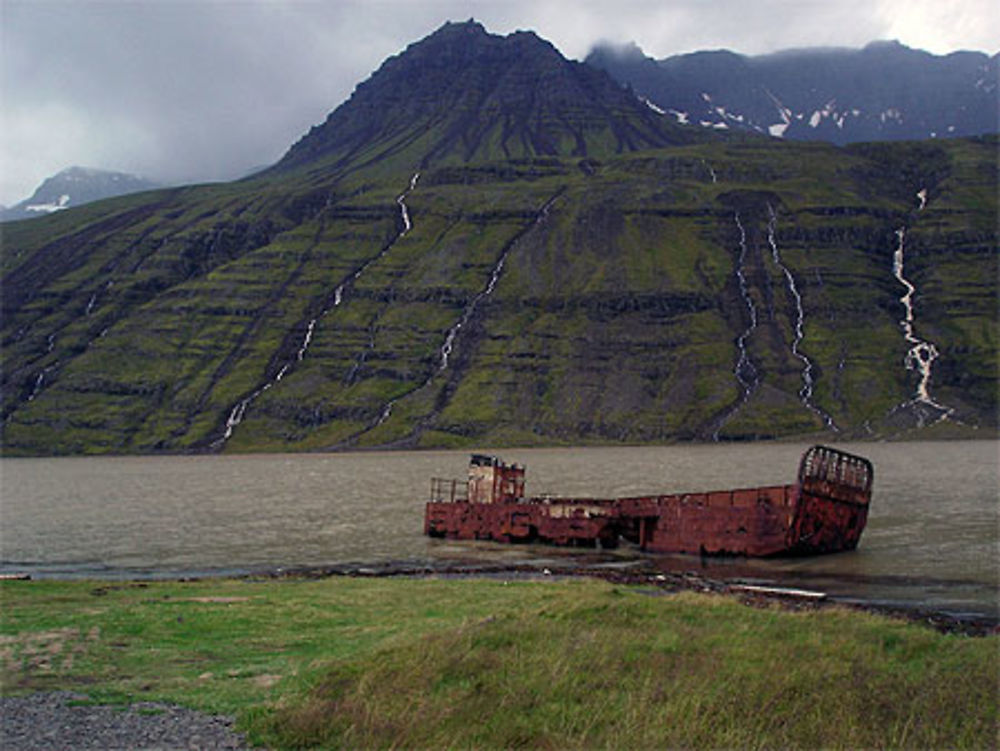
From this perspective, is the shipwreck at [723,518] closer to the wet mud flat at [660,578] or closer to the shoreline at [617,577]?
the wet mud flat at [660,578]

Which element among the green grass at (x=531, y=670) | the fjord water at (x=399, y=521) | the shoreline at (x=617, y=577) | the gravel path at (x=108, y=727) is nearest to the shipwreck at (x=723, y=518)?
the fjord water at (x=399, y=521)

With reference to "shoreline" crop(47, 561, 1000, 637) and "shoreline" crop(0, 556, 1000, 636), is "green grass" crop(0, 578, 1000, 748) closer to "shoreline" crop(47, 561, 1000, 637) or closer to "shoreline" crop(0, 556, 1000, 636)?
"shoreline" crop(47, 561, 1000, 637)

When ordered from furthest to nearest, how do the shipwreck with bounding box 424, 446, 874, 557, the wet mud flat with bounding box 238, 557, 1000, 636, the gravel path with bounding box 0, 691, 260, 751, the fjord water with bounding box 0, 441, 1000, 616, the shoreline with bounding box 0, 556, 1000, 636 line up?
1. the shipwreck with bounding box 424, 446, 874, 557
2. the fjord water with bounding box 0, 441, 1000, 616
3. the shoreline with bounding box 0, 556, 1000, 636
4. the wet mud flat with bounding box 238, 557, 1000, 636
5. the gravel path with bounding box 0, 691, 260, 751

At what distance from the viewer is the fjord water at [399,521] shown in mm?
42312

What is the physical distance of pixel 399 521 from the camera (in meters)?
69.9

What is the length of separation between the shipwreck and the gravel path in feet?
111

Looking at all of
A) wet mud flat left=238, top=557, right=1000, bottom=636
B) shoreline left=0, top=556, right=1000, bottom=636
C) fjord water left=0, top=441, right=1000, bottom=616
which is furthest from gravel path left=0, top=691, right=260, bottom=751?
fjord water left=0, top=441, right=1000, bottom=616

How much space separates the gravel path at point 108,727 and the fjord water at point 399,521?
24.9 m

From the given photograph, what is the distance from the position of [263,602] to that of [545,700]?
1708 cm

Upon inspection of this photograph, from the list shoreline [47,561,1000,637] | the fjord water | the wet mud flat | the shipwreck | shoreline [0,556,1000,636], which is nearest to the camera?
shoreline [47,561,1000,637]

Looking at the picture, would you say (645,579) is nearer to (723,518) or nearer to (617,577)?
(617,577)

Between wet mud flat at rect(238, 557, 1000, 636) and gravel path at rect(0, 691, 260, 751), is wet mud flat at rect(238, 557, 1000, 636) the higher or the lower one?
the lower one

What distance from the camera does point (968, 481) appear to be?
85.6 metres

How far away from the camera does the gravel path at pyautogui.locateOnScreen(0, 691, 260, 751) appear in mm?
15305
